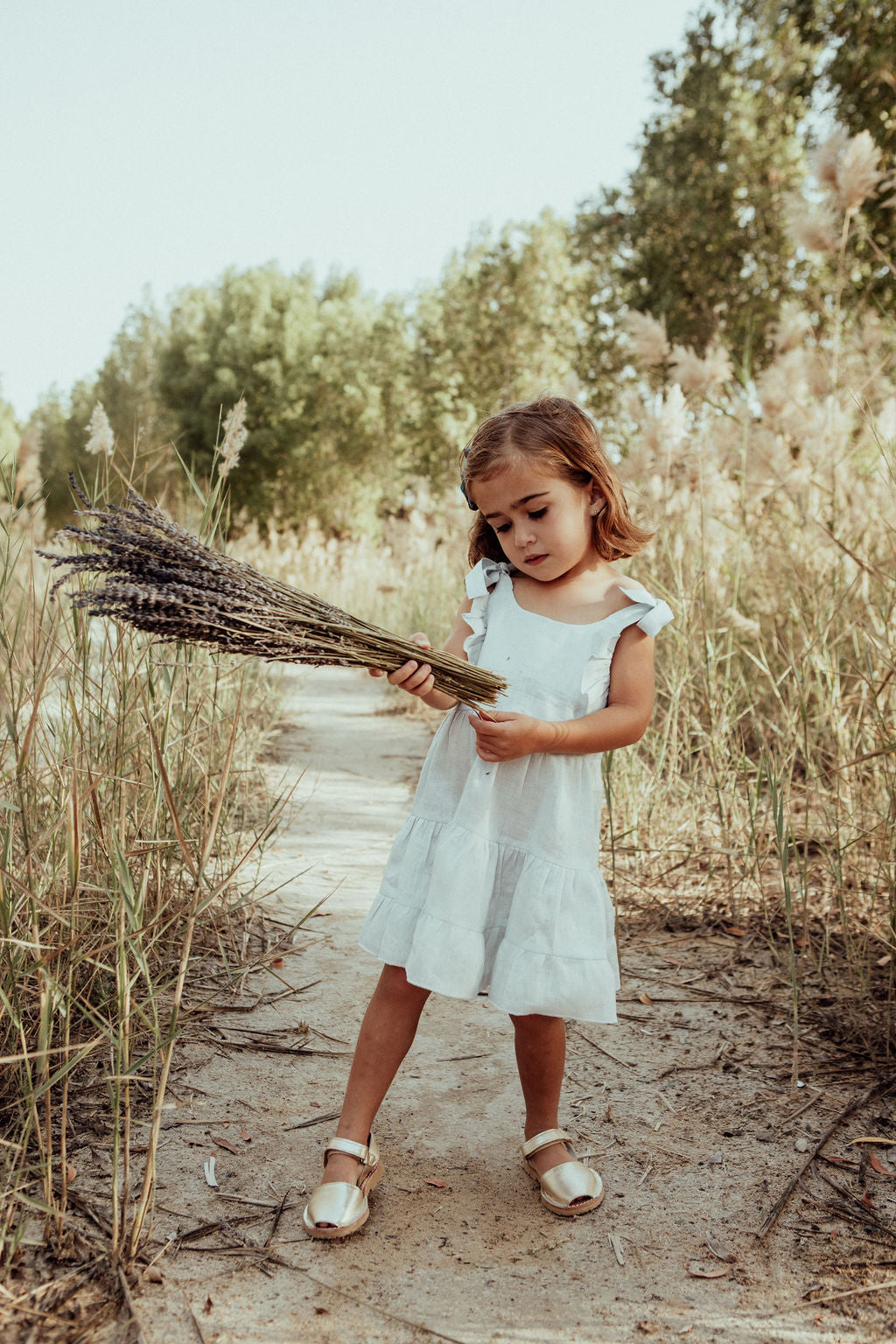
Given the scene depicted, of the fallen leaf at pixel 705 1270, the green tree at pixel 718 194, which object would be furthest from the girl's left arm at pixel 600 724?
the green tree at pixel 718 194

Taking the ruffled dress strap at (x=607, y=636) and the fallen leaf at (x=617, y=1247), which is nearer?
the fallen leaf at (x=617, y=1247)

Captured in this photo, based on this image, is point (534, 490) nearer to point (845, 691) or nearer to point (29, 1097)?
point (29, 1097)

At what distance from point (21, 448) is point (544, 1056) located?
7.51 ft

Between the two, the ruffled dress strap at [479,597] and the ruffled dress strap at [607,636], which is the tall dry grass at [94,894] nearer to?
the ruffled dress strap at [479,597]

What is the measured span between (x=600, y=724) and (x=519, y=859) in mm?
254

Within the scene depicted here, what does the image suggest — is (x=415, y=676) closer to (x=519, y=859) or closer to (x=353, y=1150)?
(x=519, y=859)

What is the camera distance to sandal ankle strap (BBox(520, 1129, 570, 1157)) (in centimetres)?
158

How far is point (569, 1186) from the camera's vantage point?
59.6 inches

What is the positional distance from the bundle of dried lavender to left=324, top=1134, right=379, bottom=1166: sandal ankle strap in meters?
0.70

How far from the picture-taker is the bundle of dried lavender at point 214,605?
1248 millimetres

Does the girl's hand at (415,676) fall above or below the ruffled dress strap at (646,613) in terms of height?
below

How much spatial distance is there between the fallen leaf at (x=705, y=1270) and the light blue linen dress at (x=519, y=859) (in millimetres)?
339

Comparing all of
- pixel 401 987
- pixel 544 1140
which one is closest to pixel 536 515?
pixel 401 987

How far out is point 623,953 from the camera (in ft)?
8.36
